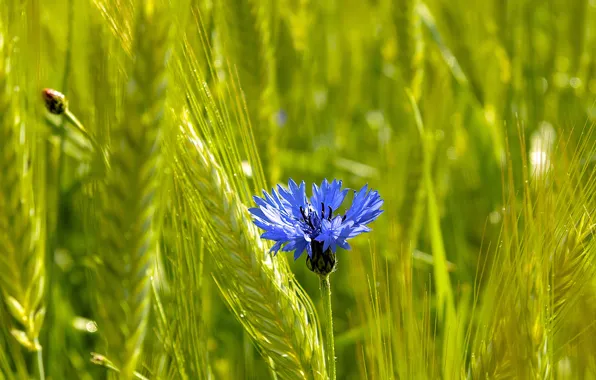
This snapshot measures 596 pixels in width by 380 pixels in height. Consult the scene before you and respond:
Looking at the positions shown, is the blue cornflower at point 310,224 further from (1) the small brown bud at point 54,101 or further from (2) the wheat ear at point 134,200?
(1) the small brown bud at point 54,101

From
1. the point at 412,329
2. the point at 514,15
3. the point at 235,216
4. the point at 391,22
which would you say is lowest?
the point at 412,329

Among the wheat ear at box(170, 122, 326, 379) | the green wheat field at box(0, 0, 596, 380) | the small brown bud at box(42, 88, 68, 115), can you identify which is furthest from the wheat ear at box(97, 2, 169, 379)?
the small brown bud at box(42, 88, 68, 115)

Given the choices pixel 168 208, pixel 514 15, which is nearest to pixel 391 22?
pixel 514 15

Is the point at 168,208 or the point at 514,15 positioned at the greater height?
the point at 514,15

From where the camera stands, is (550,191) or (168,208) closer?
(550,191)

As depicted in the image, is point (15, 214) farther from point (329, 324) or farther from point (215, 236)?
point (329, 324)

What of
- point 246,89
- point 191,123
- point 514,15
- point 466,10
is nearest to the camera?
point 191,123

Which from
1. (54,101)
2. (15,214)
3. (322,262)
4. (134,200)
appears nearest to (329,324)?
(322,262)

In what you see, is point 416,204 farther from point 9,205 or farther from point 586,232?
point 9,205
